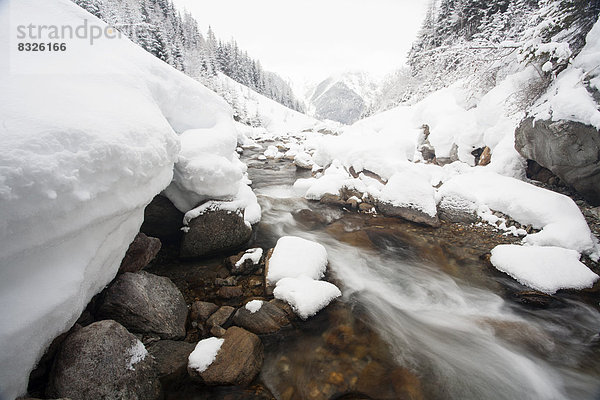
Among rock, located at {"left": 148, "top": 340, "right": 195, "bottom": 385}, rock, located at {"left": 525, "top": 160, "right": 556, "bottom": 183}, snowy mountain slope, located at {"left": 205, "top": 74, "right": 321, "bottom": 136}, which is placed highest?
snowy mountain slope, located at {"left": 205, "top": 74, "right": 321, "bottom": 136}

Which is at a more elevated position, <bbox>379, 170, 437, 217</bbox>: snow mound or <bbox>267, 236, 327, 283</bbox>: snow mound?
<bbox>379, 170, 437, 217</bbox>: snow mound

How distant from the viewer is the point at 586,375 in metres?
3.11

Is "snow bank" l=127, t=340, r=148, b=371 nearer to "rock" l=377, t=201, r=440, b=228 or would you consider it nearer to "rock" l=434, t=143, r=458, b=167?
"rock" l=377, t=201, r=440, b=228

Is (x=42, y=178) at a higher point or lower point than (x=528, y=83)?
lower

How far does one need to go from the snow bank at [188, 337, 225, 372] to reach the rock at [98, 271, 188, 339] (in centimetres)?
53

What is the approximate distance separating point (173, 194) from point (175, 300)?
2.22 meters

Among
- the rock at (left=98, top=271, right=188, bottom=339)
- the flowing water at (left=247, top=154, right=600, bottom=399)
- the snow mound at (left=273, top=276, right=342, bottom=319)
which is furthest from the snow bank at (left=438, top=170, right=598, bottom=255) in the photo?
the rock at (left=98, top=271, right=188, bottom=339)

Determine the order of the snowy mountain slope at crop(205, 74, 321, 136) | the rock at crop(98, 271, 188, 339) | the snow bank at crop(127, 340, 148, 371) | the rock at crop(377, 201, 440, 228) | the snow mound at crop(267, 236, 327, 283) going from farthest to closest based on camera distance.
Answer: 1. the snowy mountain slope at crop(205, 74, 321, 136)
2. the rock at crop(377, 201, 440, 228)
3. the snow mound at crop(267, 236, 327, 283)
4. the rock at crop(98, 271, 188, 339)
5. the snow bank at crop(127, 340, 148, 371)

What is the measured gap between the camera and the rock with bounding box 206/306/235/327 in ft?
11.3

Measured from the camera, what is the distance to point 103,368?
2.20 m

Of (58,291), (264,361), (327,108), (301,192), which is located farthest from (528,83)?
(327,108)

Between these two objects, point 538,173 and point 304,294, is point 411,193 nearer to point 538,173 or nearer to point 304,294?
point 538,173

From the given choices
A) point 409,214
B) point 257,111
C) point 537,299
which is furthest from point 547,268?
point 257,111

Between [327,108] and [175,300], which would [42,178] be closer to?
[175,300]
